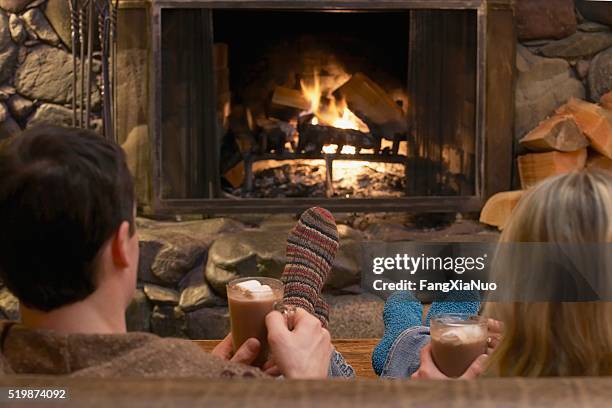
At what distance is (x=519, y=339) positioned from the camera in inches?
36.3

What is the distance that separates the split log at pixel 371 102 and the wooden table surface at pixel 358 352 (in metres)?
1.34

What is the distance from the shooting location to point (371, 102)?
312cm

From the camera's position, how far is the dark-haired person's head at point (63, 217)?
844 millimetres

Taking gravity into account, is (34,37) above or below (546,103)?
above

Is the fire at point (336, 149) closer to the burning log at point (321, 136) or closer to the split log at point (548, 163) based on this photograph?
the burning log at point (321, 136)

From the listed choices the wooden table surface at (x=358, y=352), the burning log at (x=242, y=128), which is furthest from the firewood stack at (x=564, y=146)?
the wooden table surface at (x=358, y=352)

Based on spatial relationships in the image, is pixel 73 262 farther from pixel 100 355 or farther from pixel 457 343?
pixel 457 343

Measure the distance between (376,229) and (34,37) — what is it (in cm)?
140

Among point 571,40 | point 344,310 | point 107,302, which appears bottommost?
point 344,310

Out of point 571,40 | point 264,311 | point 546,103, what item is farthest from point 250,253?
point 264,311

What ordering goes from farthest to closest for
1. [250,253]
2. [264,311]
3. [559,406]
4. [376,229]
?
1. [376,229]
2. [250,253]
3. [264,311]
4. [559,406]

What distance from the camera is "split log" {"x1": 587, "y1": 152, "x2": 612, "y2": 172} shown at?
300 cm

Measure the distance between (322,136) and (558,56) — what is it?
0.90m

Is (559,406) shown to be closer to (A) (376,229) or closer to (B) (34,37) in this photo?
(A) (376,229)
